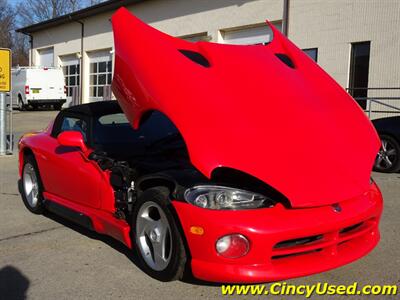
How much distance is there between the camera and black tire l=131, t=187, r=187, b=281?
130 inches

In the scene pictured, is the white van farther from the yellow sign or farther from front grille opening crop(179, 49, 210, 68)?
front grille opening crop(179, 49, 210, 68)

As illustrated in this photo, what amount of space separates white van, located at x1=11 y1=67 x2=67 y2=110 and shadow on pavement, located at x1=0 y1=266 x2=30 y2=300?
76.9ft

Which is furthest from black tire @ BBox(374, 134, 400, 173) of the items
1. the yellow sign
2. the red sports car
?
the yellow sign

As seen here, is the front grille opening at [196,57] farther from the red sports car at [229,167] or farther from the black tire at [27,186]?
the black tire at [27,186]

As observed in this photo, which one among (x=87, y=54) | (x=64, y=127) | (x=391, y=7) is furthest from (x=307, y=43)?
(x=87, y=54)

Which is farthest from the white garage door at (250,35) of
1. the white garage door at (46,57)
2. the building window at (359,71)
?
the white garage door at (46,57)

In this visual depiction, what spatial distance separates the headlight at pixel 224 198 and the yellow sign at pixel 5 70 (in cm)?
874

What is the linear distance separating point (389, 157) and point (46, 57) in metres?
29.3

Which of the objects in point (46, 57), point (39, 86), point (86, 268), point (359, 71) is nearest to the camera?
point (86, 268)

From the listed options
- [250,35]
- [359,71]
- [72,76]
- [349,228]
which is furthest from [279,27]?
[72,76]

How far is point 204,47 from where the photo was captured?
13.6 feet

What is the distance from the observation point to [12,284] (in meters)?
3.58

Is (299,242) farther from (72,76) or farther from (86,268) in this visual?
(72,76)

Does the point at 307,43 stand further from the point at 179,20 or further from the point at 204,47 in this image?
the point at 204,47
